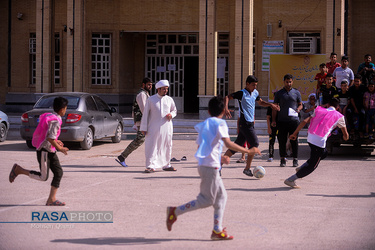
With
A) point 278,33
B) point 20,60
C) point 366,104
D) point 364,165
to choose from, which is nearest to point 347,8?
point 278,33

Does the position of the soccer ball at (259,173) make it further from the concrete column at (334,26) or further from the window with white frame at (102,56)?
the window with white frame at (102,56)

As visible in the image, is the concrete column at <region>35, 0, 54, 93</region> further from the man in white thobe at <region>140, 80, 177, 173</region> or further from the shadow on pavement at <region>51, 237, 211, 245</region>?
the shadow on pavement at <region>51, 237, 211, 245</region>

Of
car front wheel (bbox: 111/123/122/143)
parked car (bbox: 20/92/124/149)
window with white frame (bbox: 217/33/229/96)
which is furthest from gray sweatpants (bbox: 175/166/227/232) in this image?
window with white frame (bbox: 217/33/229/96)

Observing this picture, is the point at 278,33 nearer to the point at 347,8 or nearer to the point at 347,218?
the point at 347,8

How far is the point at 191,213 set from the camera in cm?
830

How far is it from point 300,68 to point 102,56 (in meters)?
8.72

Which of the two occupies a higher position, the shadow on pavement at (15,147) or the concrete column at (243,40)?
the concrete column at (243,40)

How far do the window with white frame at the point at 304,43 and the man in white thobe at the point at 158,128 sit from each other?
543 inches

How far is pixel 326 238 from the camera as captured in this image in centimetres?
696

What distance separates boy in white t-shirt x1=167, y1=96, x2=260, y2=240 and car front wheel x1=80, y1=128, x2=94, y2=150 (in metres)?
10.1

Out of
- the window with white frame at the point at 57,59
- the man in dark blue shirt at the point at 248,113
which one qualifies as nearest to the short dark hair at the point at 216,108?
the man in dark blue shirt at the point at 248,113

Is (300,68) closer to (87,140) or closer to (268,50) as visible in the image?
(268,50)

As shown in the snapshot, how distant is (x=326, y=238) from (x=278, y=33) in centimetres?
1945

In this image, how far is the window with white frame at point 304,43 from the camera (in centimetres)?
2541
